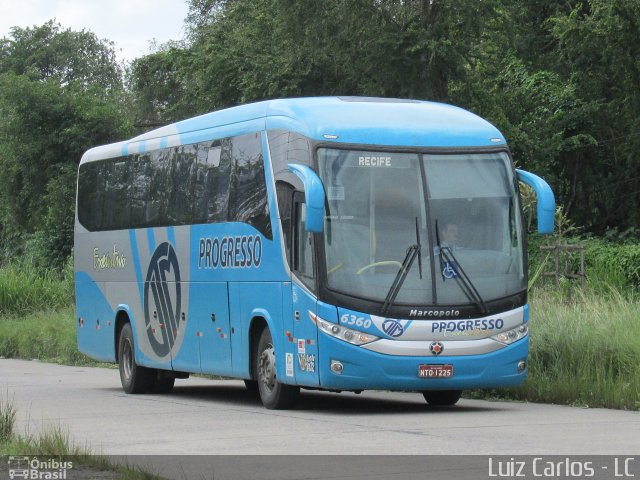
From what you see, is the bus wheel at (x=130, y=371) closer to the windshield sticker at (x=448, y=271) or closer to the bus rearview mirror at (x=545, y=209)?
the windshield sticker at (x=448, y=271)

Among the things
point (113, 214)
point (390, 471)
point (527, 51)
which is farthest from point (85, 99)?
point (390, 471)

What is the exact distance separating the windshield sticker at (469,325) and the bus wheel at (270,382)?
2037 mm

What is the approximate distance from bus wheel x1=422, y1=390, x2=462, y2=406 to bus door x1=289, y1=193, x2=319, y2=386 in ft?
6.94

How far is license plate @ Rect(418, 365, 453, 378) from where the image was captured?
15359mm

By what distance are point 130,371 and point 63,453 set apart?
1093 cm

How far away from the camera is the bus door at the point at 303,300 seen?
50.9ft

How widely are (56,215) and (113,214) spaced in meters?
28.3

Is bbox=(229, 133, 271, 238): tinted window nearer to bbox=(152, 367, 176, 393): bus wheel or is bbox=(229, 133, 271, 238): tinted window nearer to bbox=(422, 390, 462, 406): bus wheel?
bbox=(422, 390, 462, 406): bus wheel

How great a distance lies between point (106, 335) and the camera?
22531 millimetres

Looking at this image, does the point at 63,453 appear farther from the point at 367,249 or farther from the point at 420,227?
the point at 420,227

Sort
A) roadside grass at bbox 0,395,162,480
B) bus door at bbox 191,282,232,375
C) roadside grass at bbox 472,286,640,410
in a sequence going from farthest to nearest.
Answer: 1. bus door at bbox 191,282,232,375
2. roadside grass at bbox 472,286,640,410
3. roadside grass at bbox 0,395,162,480

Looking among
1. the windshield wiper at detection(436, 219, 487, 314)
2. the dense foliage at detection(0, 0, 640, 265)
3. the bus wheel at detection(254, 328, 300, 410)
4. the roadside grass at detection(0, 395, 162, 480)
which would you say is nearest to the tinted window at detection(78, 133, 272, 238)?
the bus wheel at detection(254, 328, 300, 410)

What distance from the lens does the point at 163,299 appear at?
20266 millimetres

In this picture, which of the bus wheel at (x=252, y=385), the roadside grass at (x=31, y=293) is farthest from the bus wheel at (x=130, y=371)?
the roadside grass at (x=31, y=293)
